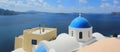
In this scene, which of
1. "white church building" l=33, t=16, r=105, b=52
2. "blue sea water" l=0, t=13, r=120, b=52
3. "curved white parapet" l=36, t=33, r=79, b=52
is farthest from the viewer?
"blue sea water" l=0, t=13, r=120, b=52

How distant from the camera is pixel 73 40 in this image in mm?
6566

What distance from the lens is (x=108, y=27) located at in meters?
12.2

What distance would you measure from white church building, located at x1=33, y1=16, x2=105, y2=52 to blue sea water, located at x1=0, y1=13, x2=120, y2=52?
4.32 metres

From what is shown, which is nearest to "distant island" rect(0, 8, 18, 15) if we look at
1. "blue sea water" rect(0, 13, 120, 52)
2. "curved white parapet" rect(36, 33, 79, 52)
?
"blue sea water" rect(0, 13, 120, 52)

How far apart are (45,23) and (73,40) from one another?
6.05 metres

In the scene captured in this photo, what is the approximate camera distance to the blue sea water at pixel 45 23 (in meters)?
11.8

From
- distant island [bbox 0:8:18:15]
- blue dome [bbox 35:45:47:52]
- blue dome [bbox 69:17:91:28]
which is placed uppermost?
distant island [bbox 0:8:18:15]

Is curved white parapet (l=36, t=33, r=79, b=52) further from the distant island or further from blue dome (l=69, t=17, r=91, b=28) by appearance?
the distant island

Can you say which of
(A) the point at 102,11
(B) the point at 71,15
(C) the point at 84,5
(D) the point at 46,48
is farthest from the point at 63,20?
(D) the point at 46,48

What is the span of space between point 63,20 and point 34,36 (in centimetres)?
512

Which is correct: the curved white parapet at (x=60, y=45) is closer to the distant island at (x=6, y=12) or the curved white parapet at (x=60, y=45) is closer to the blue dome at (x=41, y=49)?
the blue dome at (x=41, y=49)

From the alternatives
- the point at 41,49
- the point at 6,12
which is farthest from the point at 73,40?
the point at 6,12

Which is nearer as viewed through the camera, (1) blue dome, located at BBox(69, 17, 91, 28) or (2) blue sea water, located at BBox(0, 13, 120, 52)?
(1) blue dome, located at BBox(69, 17, 91, 28)

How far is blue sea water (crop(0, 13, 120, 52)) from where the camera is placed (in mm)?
11812
